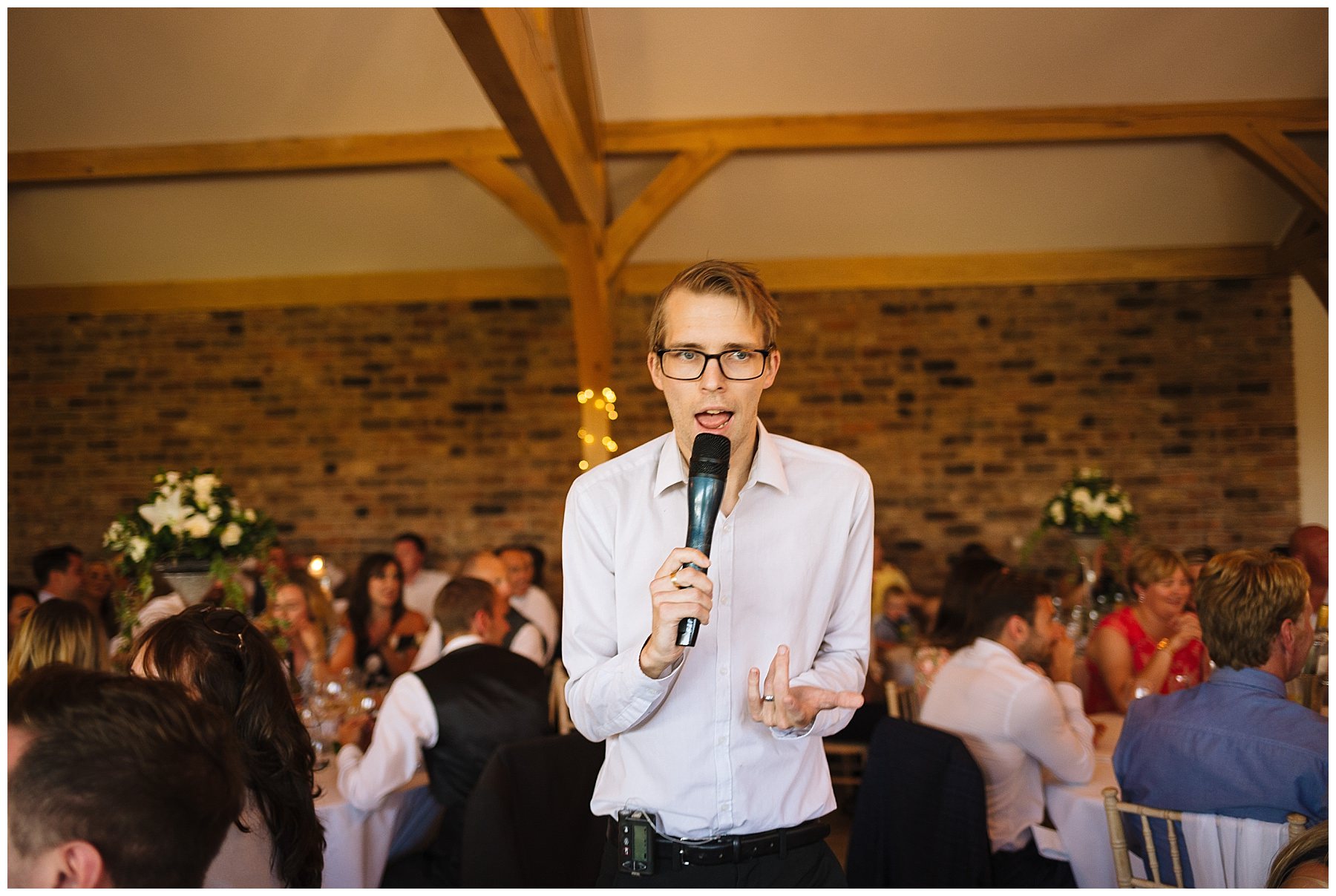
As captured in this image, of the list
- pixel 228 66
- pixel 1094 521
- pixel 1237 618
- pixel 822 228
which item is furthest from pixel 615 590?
pixel 822 228

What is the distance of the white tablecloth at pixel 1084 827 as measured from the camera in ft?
9.83

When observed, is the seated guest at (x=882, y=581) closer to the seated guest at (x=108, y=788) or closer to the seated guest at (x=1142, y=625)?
the seated guest at (x=1142, y=625)

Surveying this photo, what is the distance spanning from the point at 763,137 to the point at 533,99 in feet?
7.56

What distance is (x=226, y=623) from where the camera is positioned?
78.9 inches

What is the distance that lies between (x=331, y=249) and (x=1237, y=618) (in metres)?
6.77

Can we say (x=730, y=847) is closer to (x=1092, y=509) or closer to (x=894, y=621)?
(x=894, y=621)

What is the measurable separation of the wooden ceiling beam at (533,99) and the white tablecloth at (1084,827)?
3016 millimetres

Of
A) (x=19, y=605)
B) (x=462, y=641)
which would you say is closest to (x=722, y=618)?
(x=462, y=641)

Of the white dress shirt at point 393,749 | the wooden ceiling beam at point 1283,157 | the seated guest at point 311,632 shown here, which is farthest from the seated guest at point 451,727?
the wooden ceiling beam at point 1283,157

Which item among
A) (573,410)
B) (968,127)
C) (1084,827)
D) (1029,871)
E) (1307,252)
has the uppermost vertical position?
(968,127)

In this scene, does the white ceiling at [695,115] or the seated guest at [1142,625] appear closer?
the seated guest at [1142,625]

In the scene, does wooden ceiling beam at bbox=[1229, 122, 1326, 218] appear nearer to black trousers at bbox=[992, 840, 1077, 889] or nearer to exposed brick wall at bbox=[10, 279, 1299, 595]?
exposed brick wall at bbox=[10, 279, 1299, 595]

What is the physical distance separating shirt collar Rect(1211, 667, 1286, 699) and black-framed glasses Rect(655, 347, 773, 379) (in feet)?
5.13

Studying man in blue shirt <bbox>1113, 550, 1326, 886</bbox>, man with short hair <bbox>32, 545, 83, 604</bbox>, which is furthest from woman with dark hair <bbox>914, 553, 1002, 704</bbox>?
man with short hair <bbox>32, 545, 83, 604</bbox>
